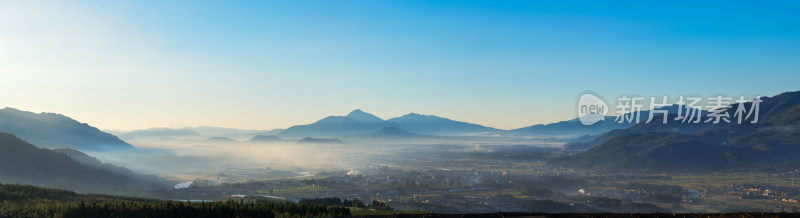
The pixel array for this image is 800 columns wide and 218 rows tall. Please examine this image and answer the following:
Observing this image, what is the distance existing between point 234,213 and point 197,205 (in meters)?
4.34

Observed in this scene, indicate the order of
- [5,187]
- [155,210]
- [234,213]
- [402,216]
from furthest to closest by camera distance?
[5,187] < [234,213] < [155,210] < [402,216]

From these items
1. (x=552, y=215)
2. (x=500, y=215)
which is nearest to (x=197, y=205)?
(x=500, y=215)

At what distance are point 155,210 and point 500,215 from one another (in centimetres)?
3000

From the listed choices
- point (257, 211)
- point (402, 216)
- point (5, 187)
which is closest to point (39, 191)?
point (5, 187)

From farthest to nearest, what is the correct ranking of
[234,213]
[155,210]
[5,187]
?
[5,187]
[234,213]
[155,210]

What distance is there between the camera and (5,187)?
3204 inches

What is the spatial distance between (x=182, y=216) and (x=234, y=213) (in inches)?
181

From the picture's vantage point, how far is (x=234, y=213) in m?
46.4

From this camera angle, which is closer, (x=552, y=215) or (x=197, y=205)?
(x=552, y=215)

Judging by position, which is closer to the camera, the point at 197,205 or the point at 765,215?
the point at 765,215

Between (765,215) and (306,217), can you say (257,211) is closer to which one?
(306,217)

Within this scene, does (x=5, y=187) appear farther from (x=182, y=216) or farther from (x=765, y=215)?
(x=765, y=215)

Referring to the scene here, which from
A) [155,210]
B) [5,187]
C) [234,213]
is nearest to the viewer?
[155,210]

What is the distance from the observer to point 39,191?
278ft
